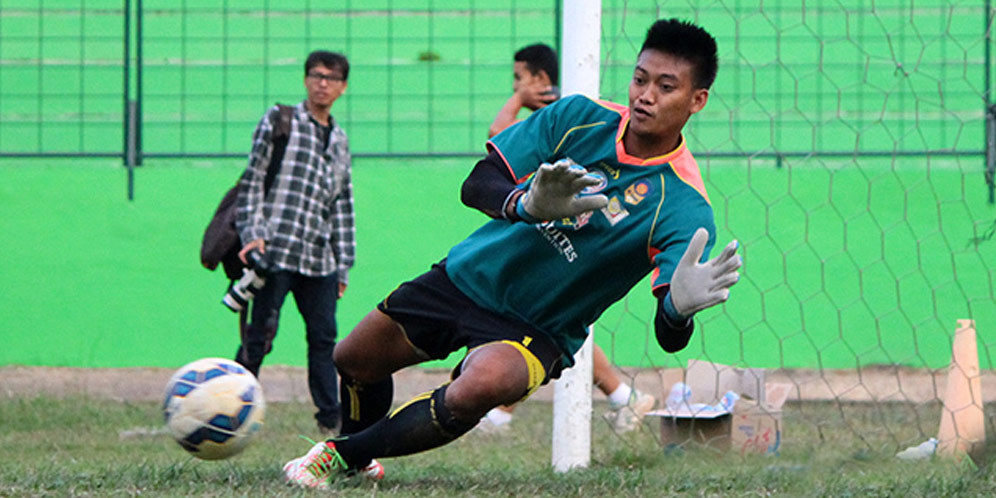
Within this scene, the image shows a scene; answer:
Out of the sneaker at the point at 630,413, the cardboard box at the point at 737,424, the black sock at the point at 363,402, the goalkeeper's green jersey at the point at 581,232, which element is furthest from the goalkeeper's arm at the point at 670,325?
the sneaker at the point at 630,413

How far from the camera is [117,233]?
8977 millimetres

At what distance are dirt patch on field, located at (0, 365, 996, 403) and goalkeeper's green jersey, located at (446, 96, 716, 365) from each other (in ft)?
11.1

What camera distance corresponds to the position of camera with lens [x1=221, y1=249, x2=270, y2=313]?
6.61 meters

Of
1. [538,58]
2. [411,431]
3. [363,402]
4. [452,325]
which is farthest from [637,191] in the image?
[538,58]

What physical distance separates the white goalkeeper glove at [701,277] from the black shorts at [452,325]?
0.71 metres

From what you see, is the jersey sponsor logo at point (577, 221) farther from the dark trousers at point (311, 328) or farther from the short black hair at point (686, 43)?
the dark trousers at point (311, 328)

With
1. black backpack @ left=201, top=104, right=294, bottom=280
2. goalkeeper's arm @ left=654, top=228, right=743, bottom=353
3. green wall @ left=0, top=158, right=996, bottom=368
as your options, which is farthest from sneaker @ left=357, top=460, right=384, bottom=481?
green wall @ left=0, top=158, right=996, bottom=368

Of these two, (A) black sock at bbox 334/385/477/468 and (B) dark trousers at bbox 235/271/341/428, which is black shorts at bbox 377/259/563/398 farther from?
(B) dark trousers at bbox 235/271/341/428

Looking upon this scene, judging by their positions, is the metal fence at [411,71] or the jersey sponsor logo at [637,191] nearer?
the jersey sponsor logo at [637,191]

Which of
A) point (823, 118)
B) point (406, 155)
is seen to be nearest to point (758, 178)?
point (823, 118)

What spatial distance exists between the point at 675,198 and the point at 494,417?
3.08 m

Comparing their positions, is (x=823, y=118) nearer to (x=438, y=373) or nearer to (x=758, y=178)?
(x=758, y=178)

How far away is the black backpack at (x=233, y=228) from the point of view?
6.69 metres

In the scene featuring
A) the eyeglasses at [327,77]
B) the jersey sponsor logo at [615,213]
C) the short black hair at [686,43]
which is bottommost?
the jersey sponsor logo at [615,213]
